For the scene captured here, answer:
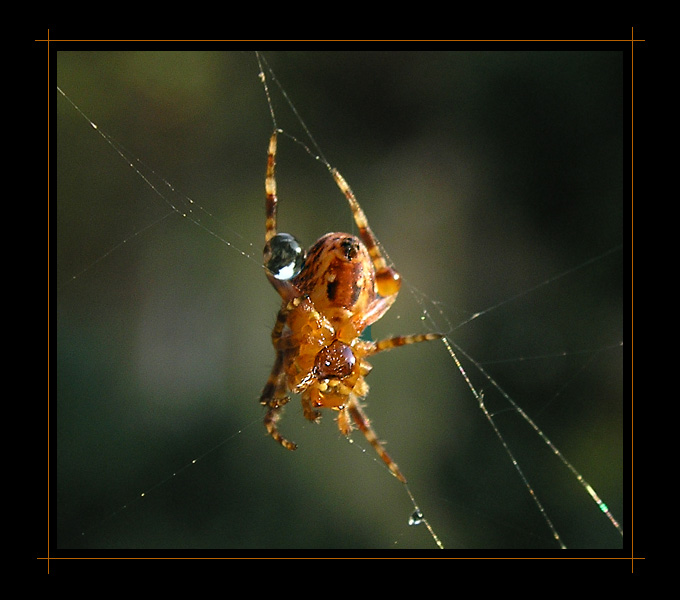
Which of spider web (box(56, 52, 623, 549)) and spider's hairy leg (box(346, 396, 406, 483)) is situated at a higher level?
spider web (box(56, 52, 623, 549))

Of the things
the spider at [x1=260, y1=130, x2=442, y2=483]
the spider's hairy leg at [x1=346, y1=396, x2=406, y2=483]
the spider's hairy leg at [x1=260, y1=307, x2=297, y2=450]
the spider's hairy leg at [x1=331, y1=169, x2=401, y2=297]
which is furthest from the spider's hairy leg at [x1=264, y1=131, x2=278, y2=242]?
the spider's hairy leg at [x1=346, y1=396, x2=406, y2=483]

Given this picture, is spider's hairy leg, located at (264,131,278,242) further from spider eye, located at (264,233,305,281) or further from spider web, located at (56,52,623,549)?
spider web, located at (56,52,623,549)

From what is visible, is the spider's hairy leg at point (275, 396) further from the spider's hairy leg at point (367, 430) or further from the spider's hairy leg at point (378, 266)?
the spider's hairy leg at point (378, 266)

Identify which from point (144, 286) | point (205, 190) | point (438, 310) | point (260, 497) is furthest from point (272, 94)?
point (260, 497)

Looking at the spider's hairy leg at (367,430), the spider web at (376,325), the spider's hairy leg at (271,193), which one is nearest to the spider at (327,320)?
the spider's hairy leg at (271,193)

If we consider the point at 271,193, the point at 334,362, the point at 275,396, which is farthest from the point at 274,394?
the point at 271,193
